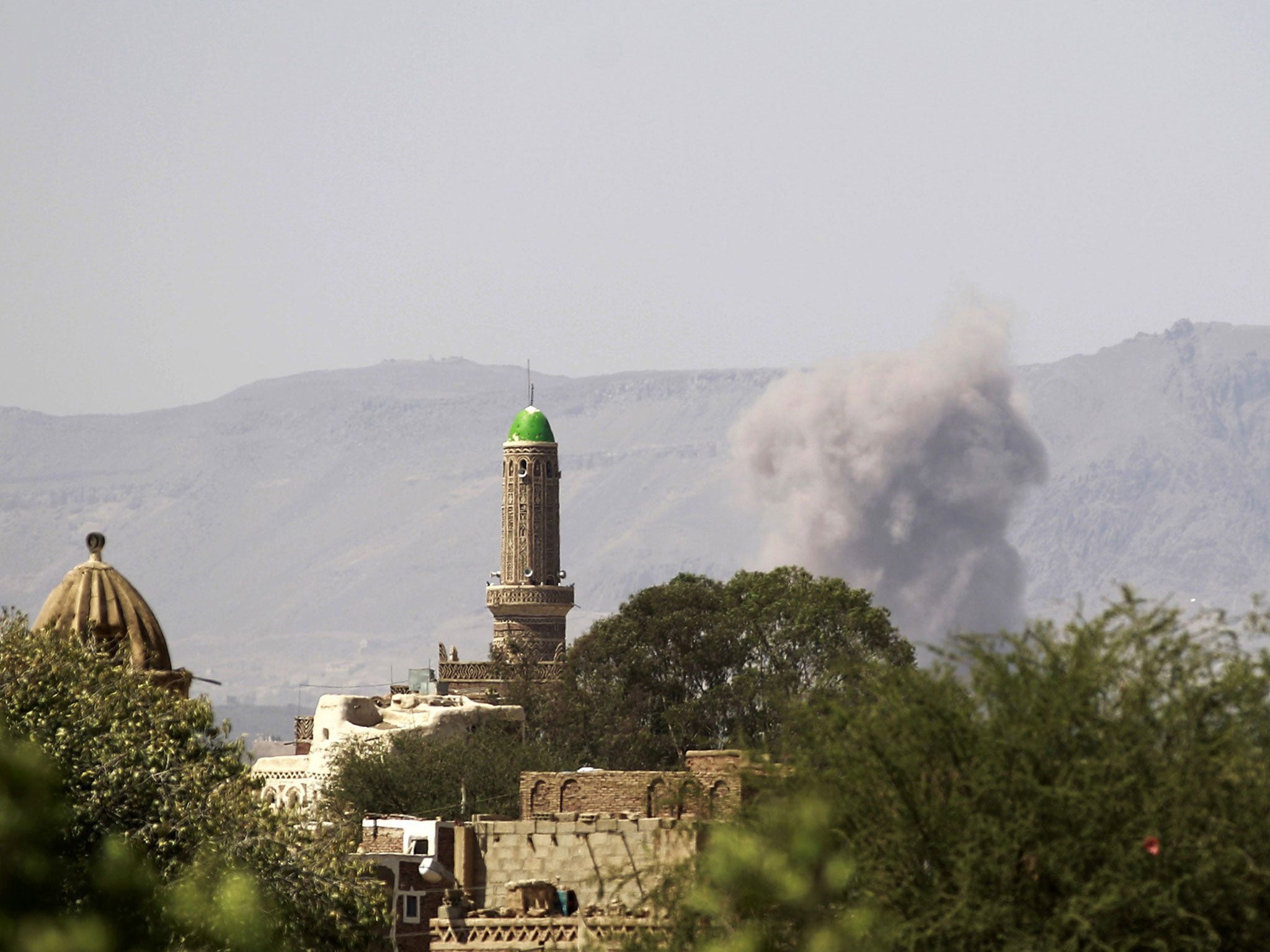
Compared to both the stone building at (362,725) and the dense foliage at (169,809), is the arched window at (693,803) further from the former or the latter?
the stone building at (362,725)

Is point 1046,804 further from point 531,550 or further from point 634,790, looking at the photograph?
point 531,550

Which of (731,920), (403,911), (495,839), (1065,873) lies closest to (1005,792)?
(1065,873)

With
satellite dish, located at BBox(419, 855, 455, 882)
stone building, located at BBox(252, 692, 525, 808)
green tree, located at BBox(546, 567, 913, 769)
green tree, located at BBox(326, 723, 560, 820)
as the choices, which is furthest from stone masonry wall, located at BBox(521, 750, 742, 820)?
green tree, located at BBox(546, 567, 913, 769)

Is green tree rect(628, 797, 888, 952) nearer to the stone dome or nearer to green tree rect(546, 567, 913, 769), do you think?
the stone dome

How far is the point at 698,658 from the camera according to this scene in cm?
10119

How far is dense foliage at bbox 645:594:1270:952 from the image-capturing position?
23.5 meters

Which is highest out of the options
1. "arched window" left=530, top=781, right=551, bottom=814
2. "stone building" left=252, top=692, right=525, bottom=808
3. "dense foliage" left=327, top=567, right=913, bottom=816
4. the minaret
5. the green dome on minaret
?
the green dome on minaret

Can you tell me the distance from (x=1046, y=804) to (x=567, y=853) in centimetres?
1713

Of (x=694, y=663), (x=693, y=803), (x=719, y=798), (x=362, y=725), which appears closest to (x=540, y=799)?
(x=693, y=803)

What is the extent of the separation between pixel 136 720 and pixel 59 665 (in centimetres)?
180

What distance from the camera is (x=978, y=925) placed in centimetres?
2344

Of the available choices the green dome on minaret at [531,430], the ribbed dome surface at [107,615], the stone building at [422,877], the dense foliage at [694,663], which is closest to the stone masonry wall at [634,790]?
the stone building at [422,877]

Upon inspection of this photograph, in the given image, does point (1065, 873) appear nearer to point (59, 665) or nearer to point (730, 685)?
point (59, 665)

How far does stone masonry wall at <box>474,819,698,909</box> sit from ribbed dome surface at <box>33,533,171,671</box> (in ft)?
32.1
